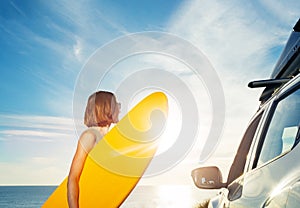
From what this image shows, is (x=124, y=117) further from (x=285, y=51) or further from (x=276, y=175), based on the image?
(x=276, y=175)

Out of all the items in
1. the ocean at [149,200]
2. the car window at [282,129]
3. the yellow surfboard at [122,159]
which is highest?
the car window at [282,129]

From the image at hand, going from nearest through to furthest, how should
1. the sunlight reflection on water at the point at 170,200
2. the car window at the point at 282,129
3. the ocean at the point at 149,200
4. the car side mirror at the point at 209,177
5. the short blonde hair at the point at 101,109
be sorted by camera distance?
1. the car window at the point at 282,129
2. the car side mirror at the point at 209,177
3. the short blonde hair at the point at 101,109
4. the sunlight reflection on water at the point at 170,200
5. the ocean at the point at 149,200

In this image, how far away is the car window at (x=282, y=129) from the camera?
1.73 meters

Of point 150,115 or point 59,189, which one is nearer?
point 59,189

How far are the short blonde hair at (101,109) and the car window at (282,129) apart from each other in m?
1.48

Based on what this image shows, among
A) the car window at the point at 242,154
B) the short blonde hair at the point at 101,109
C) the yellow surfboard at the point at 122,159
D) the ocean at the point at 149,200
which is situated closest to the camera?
the car window at the point at 242,154

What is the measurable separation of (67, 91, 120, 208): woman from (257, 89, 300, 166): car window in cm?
143

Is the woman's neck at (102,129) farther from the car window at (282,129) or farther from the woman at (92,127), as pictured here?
the car window at (282,129)

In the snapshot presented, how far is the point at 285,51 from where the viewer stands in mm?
2926

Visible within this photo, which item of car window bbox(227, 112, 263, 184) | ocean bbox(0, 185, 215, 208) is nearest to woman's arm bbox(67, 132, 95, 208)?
car window bbox(227, 112, 263, 184)

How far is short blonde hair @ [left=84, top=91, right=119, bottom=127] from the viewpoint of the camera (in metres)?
3.23

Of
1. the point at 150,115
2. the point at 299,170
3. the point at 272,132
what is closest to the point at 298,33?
the point at 272,132

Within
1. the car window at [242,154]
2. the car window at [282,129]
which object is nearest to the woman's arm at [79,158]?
the car window at [242,154]

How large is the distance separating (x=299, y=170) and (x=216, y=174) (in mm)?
1665
